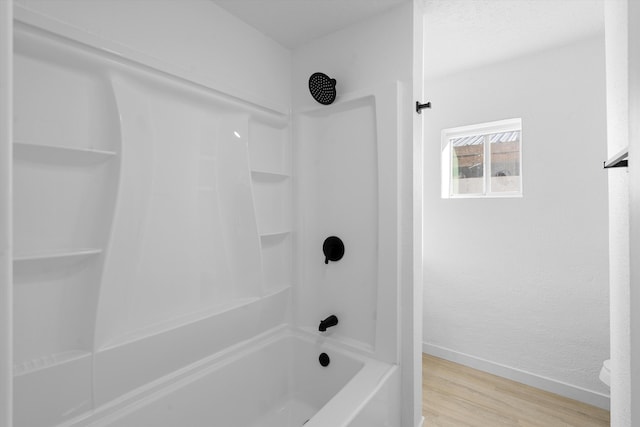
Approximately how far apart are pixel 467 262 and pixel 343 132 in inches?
63.7

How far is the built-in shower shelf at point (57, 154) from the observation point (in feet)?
3.17

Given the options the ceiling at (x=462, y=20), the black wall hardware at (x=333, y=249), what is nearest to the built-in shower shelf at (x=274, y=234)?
the black wall hardware at (x=333, y=249)

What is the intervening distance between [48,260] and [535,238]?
2845 mm

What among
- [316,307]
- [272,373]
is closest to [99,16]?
[316,307]

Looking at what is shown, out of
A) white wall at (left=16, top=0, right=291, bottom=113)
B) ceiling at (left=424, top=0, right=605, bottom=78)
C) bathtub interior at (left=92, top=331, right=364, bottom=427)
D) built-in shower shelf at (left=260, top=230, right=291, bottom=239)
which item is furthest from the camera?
built-in shower shelf at (left=260, top=230, right=291, bottom=239)

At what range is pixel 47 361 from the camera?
103cm

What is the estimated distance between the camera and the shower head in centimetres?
164

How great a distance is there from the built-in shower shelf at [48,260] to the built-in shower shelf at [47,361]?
304 mm

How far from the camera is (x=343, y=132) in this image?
5.85 ft

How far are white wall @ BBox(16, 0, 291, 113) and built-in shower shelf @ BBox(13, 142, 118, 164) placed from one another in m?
0.44

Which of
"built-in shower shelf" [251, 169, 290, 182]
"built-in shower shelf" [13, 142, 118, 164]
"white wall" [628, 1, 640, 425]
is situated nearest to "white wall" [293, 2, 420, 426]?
"built-in shower shelf" [251, 169, 290, 182]

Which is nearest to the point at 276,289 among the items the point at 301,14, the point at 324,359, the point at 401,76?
the point at 324,359

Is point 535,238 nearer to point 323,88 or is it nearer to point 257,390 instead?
point 323,88

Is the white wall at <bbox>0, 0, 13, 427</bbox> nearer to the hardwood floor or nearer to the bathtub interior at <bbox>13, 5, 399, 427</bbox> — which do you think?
the bathtub interior at <bbox>13, 5, 399, 427</bbox>
